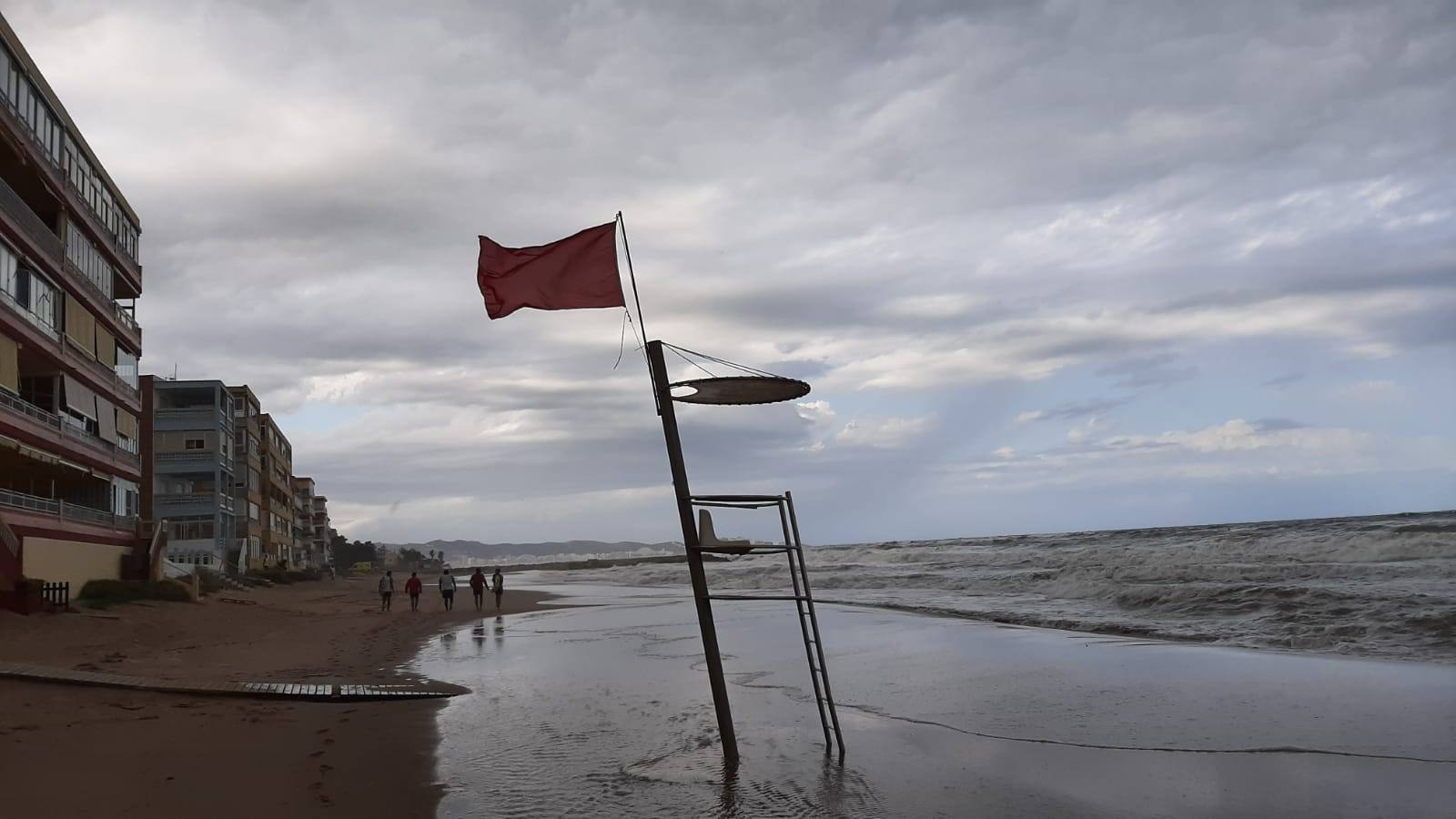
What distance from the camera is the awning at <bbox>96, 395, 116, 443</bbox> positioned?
35.3m

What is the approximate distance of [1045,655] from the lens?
1591 cm

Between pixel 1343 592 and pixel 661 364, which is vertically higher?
pixel 661 364

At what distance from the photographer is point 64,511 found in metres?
28.8

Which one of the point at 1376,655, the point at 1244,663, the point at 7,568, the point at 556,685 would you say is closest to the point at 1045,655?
the point at 1244,663

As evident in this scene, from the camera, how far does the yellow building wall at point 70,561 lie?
25297 mm

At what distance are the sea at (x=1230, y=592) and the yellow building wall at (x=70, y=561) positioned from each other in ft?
71.7

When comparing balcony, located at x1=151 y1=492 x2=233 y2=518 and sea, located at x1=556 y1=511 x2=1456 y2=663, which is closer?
sea, located at x1=556 y1=511 x2=1456 y2=663

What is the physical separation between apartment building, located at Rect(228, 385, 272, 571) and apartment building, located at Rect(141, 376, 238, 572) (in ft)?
9.69

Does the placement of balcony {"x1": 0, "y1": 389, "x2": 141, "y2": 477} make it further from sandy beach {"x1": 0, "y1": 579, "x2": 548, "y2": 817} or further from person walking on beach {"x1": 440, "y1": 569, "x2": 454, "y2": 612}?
person walking on beach {"x1": 440, "y1": 569, "x2": 454, "y2": 612}

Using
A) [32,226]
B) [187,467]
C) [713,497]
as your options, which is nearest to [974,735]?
[713,497]

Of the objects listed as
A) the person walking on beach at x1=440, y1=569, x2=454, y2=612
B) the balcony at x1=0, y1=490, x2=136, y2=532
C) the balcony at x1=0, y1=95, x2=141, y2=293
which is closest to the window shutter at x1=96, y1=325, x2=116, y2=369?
the balcony at x1=0, y1=95, x2=141, y2=293

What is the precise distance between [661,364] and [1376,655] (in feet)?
39.7

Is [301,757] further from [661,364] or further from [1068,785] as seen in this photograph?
[1068,785]

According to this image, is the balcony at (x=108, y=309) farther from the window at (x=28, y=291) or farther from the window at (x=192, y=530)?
the window at (x=192, y=530)
